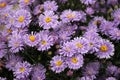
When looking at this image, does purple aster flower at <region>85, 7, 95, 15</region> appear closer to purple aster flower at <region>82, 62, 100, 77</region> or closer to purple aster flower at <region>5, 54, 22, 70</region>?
purple aster flower at <region>82, 62, 100, 77</region>

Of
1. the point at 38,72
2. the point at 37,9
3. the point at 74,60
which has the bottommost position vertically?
the point at 38,72

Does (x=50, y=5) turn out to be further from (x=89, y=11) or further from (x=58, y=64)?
(x=58, y=64)

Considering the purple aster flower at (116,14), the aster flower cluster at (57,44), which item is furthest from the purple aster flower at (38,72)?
the purple aster flower at (116,14)

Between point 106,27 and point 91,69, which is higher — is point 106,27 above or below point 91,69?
above

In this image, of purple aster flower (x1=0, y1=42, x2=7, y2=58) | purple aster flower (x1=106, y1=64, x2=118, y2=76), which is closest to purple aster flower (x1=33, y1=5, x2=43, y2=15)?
purple aster flower (x1=0, y1=42, x2=7, y2=58)

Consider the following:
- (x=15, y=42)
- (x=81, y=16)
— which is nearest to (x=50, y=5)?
(x=81, y=16)

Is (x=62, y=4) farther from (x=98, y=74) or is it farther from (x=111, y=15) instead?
(x=98, y=74)

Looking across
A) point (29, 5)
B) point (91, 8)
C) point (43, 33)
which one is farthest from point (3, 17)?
point (91, 8)
